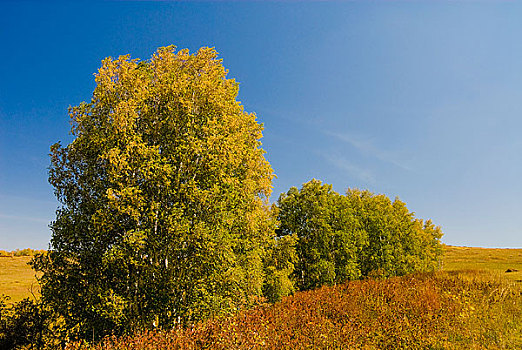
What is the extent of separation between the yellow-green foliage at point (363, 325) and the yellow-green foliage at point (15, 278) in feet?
81.8

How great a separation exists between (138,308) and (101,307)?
5.27 feet

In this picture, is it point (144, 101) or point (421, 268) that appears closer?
point (144, 101)

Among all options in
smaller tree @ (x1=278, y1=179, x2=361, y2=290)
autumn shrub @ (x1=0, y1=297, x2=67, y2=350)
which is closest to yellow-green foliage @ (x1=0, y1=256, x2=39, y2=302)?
autumn shrub @ (x1=0, y1=297, x2=67, y2=350)

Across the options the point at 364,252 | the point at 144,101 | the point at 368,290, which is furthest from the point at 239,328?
the point at 364,252

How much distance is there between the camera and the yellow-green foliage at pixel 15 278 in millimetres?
32312

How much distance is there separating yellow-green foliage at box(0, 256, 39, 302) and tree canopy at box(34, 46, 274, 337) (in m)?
15.9

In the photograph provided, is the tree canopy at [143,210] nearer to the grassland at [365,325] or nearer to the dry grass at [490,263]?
the grassland at [365,325]

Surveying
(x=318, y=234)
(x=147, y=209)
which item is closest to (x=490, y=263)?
(x=318, y=234)

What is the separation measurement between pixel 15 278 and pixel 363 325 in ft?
150

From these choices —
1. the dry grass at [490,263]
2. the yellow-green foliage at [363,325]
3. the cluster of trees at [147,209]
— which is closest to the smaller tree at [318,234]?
the dry grass at [490,263]

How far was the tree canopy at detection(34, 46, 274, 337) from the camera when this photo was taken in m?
14.3

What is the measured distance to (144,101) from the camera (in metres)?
17.2

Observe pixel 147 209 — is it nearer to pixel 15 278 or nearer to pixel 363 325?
pixel 363 325

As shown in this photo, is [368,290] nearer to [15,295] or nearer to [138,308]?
[138,308]
